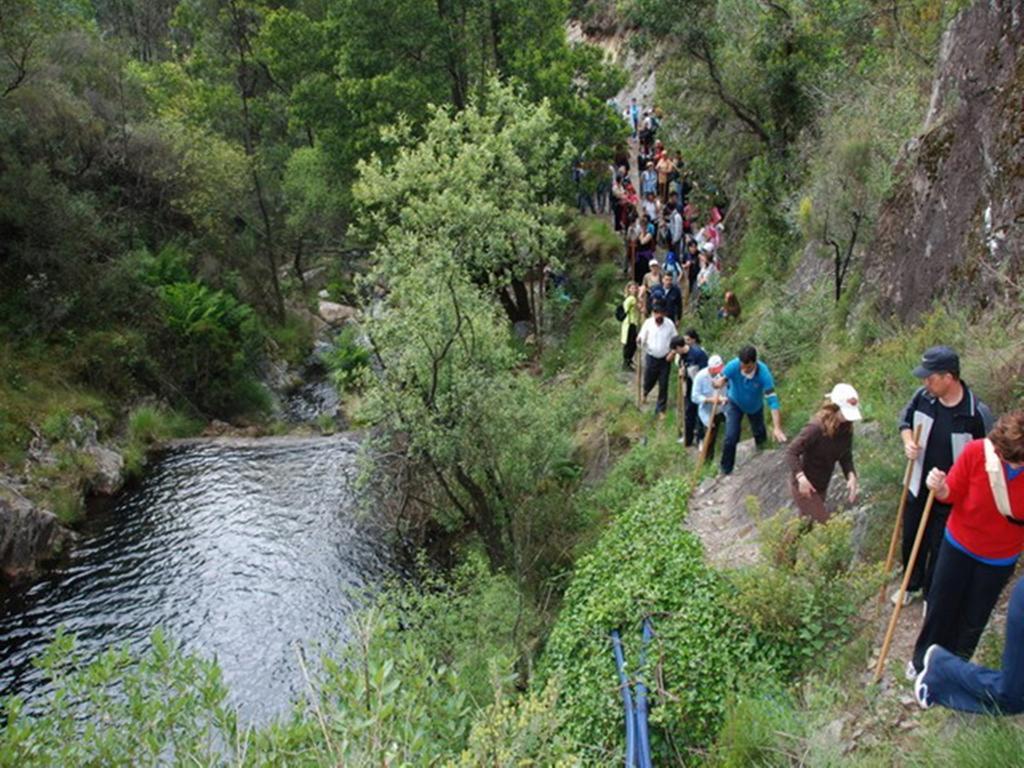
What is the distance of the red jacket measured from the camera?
4.81 meters

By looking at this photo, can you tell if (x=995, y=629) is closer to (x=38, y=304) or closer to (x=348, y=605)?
(x=348, y=605)

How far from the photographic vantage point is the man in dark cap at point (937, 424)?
541cm

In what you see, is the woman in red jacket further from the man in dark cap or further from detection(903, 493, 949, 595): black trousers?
detection(903, 493, 949, 595): black trousers

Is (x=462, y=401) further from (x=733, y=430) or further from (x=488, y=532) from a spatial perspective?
(x=733, y=430)

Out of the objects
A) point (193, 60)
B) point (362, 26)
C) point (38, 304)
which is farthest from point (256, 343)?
point (193, 60)

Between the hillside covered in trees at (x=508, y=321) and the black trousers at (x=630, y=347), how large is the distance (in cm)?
49

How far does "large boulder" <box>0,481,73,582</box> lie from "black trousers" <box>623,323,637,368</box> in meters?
11.6

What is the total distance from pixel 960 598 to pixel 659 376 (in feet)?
27.6

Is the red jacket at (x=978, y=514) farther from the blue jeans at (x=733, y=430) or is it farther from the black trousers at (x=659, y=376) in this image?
the black trousers at (x=659, y=376)

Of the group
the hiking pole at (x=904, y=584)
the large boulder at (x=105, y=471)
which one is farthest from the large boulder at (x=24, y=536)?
the hiking pole at (x=904, y=584)

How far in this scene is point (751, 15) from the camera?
17.2 meters

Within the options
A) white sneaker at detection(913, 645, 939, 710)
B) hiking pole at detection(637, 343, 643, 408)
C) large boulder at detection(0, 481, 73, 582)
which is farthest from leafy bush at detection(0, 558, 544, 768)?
large boulder at detection(0, 481, 73, 582)

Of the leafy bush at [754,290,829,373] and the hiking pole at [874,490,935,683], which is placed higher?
the leafy bush at [754,290,829,373]

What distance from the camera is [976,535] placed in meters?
4.92
